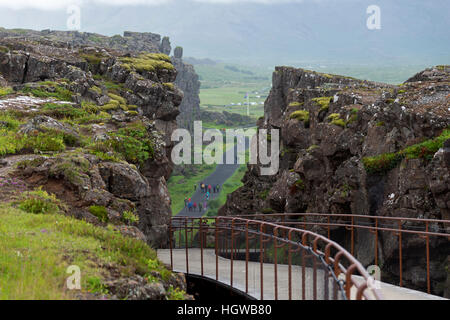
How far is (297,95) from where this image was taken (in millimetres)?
43656

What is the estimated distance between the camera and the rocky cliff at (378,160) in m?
19.8

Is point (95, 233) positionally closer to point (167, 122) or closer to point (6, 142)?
point (6, 142)

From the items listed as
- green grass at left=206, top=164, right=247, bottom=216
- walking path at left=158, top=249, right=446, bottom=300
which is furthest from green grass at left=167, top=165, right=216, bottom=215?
walking path at left=158, top=249, right=446, bottom=300

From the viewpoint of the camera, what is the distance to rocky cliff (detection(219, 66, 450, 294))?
65.1 feet

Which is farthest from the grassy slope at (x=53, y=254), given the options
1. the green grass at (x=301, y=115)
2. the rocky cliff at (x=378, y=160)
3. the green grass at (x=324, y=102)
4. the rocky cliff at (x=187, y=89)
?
the rocky cliff at (x=187, y=89)

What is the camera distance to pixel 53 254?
989cm

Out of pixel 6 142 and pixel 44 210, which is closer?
pixel 44 210

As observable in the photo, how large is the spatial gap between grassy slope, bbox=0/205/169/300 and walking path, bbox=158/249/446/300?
3525 mm

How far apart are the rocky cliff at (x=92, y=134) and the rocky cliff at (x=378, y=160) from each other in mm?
9123

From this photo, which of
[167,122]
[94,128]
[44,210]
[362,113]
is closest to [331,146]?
[362,113]

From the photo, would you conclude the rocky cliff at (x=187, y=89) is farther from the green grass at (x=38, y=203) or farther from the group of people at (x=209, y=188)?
the green grass at (x=38, y=203)

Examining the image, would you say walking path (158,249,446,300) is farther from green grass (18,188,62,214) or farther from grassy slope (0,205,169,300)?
green grass (18,188,62,214)
